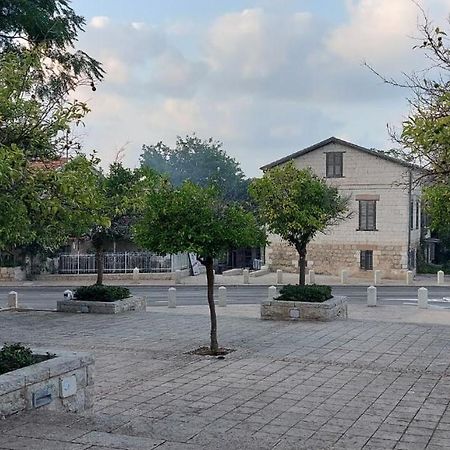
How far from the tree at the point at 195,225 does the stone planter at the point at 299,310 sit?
5.30m

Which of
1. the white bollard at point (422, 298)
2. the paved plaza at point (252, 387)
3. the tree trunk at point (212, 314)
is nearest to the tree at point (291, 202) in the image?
the paved plaza at point (252, 387)

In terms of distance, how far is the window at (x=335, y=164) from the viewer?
4110 cm

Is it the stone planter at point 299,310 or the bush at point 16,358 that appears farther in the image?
the stone planter at point 299,310

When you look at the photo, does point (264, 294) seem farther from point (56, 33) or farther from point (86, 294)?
point (56, 33)

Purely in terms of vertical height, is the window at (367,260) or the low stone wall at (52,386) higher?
the window at (367,260)

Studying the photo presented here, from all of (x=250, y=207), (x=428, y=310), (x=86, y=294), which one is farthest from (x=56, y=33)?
(x=428, y=310)

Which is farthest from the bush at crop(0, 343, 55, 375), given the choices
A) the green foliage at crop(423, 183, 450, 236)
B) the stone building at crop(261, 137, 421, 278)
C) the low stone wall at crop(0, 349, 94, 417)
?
the stone building at crop(261, 137, 421, 278)

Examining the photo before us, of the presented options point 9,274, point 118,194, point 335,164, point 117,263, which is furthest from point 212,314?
→ point 335,164

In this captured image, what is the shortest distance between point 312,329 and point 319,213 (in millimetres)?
3542

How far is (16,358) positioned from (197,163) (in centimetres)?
6302

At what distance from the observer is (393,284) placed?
1455 inches

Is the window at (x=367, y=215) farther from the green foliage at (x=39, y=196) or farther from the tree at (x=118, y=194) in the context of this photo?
the green foliage at (x=39, y=196)

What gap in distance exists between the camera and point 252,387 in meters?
10.4

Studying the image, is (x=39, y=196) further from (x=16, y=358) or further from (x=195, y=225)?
(x=195, y=225)
